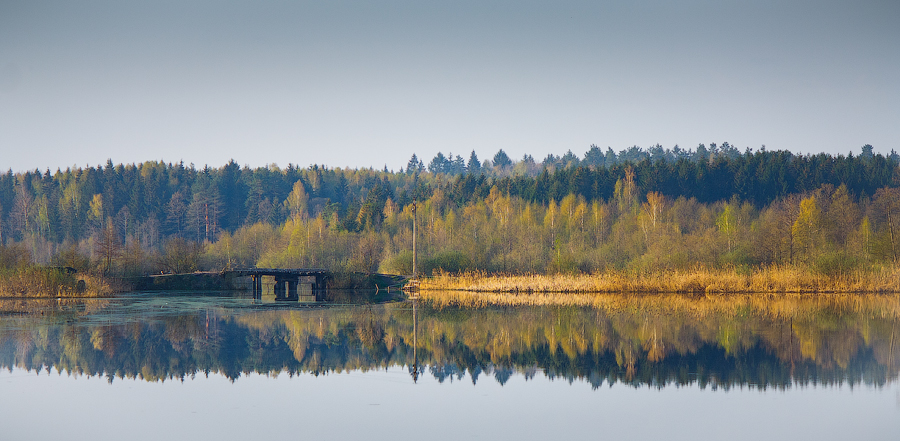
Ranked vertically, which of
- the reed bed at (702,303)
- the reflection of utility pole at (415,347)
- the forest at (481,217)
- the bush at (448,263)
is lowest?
the reed bed at (702,303)

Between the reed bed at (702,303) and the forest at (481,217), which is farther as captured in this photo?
the forest at (481,217)

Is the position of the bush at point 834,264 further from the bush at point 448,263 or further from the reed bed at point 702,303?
the bush at point 448,263

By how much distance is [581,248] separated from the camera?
67.6 metres

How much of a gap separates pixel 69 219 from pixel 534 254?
79534 mm

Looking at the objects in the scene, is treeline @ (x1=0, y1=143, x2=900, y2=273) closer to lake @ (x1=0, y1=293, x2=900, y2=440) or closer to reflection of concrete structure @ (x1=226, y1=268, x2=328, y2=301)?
reflection of concrete structure @ (x1=226, y1=268, x2=328, y2=301)

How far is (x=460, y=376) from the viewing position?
59.6 ft

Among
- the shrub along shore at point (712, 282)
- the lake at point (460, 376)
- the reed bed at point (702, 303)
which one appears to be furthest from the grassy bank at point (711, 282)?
the lake at point (460, 376)

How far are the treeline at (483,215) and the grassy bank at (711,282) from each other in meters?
2.25

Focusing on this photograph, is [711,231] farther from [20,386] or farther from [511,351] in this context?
[20,386]

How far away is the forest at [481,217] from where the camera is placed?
165 ft

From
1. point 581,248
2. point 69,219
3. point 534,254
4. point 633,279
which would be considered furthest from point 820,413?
point 69,219

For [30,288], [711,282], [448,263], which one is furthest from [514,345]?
[448,263]

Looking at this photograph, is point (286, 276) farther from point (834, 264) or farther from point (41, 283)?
point (834, 264)

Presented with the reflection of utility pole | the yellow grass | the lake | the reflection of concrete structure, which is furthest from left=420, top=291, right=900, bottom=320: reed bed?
the yellow grass
